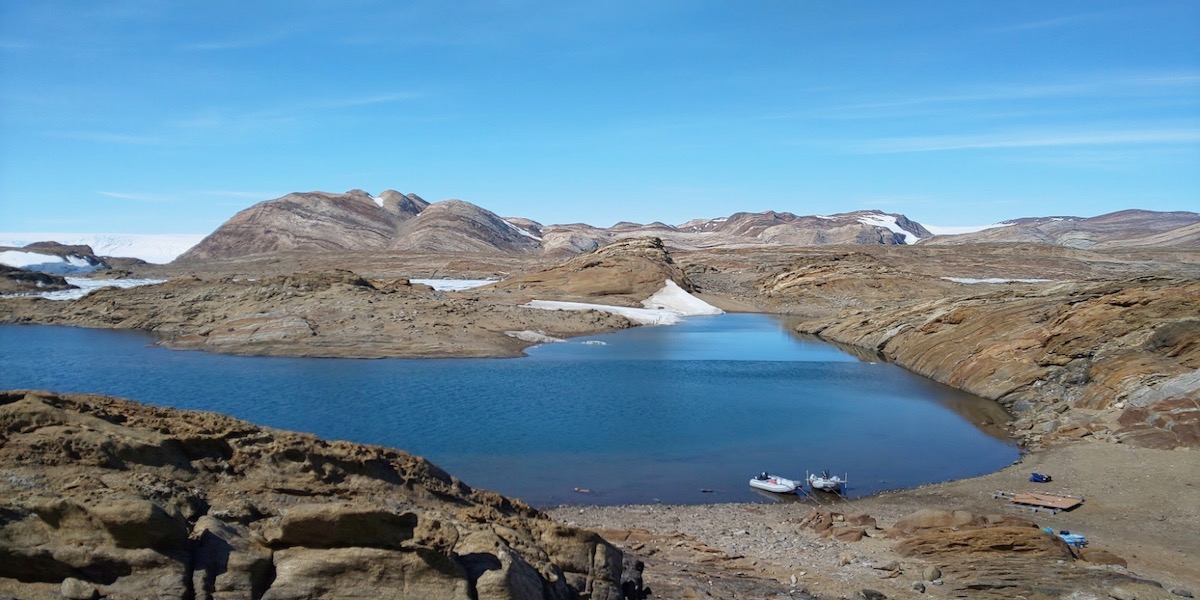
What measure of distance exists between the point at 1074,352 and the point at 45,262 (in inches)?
3189

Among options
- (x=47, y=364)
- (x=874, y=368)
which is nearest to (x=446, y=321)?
(x=47, y=364)

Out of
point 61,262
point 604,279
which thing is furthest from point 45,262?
point 604,279

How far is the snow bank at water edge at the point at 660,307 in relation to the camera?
1940 inches

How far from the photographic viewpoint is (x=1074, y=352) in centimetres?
2480

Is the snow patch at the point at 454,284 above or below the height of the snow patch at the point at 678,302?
above

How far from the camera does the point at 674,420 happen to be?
71.8ft

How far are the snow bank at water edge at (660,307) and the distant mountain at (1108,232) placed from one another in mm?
71985

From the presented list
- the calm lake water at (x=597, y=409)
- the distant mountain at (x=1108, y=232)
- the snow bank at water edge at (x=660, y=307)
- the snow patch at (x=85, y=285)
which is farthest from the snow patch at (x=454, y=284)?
the distant mountain at (x=1108, y=232)

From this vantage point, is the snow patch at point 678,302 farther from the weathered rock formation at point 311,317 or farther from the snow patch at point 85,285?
the snow patch at point 85,285

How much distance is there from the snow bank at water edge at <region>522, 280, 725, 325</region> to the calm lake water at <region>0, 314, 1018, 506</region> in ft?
40.4

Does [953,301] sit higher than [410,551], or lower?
higher

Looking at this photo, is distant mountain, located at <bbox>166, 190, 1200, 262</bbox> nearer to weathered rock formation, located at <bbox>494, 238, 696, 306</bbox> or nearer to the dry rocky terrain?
weathered rock formation, located at <bbox>494, 238, 696, 306</bbox>

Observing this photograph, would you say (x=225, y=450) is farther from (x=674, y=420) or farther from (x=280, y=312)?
(x=280, y=312)

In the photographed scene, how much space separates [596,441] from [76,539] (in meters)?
14.1
